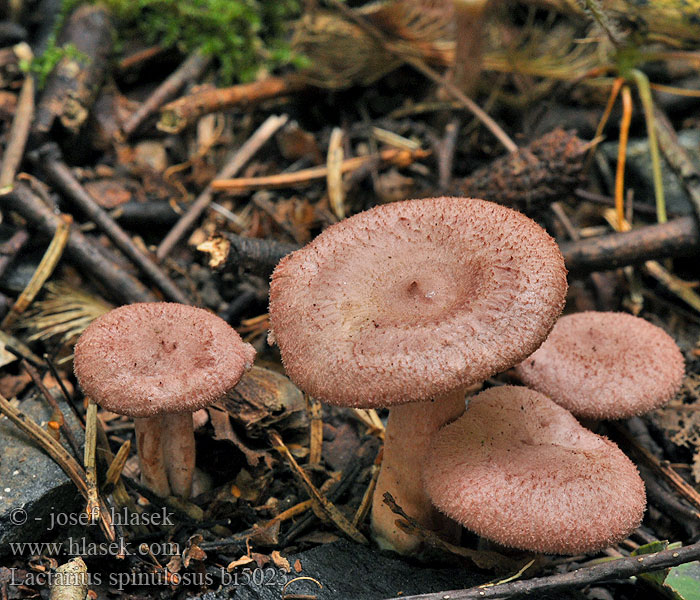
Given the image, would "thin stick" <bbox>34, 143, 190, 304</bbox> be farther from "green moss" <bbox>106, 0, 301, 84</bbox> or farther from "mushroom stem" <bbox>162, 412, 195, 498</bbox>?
"green moss" <bbox>106, 0, 301, 84</bbox>

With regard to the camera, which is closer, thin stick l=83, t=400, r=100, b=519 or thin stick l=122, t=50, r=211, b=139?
thin stick l=83, t=400, r=100, b=519

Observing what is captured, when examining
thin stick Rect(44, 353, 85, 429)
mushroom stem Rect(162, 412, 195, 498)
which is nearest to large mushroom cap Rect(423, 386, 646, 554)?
mushroom stem Rect(162, 412, 195, 498)

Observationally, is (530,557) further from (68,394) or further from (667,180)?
(667,180)

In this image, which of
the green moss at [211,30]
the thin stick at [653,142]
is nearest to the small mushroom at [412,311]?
the thin stick at [653,142]

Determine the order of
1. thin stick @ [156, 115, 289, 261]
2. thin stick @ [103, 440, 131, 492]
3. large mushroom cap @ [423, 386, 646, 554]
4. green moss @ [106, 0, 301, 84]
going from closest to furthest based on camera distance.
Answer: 1. large mushroom cap @ [423, 386, 646, 554]
2. thin stick @ [103, 440, 131, 492]
3. thin stick @ [156, 115, 289, 261]
4. green moss @ [106, 0, 301, 84]

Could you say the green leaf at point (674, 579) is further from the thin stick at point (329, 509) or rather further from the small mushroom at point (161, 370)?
the small mushroom at point (161, 370)

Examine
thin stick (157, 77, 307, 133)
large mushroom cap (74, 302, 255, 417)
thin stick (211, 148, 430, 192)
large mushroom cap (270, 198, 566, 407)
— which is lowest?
thin stick (211, 148, 430, 192)

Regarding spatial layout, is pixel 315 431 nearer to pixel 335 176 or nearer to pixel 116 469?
pixel 116 469

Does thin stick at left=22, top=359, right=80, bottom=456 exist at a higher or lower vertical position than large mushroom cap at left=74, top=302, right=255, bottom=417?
lower
